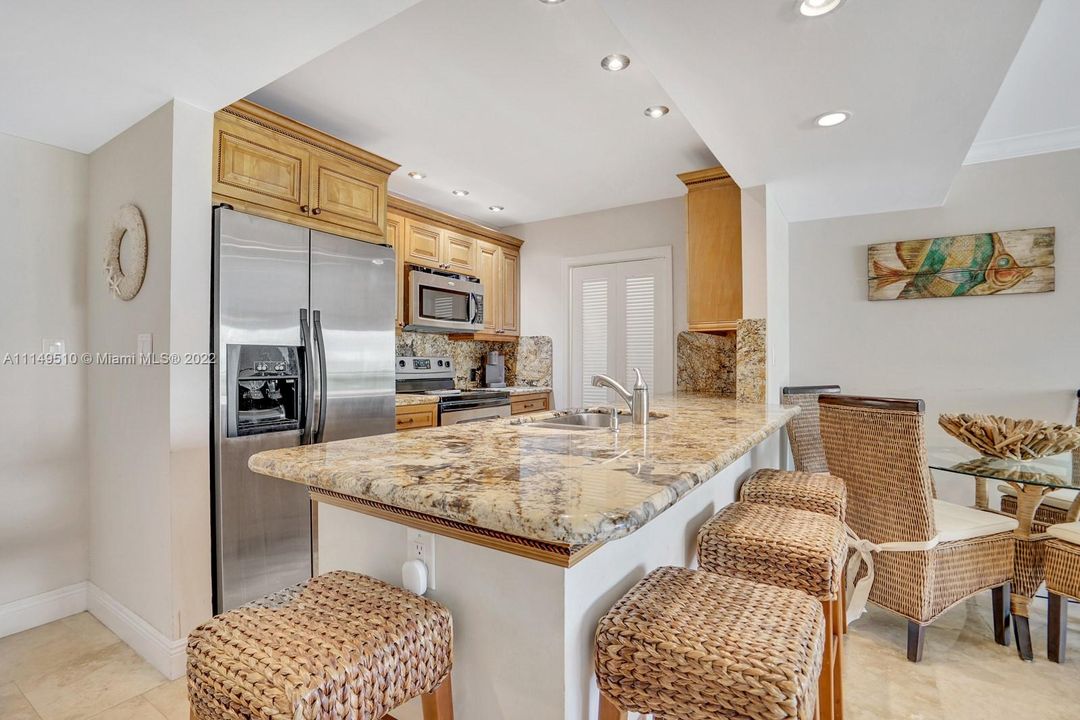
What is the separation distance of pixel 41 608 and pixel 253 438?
1365 millimetres

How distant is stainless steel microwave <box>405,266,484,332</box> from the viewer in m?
3.77

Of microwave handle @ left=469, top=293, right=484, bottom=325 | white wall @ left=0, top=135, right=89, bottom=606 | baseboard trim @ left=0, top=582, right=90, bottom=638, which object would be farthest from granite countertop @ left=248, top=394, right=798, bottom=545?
microwave handle @ left=469, top=293, right=484, bottom=325

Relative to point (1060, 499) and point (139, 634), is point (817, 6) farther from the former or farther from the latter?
point (139, 634)

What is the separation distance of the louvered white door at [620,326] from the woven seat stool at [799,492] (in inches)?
81.2

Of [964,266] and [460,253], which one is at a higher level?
[460,253]

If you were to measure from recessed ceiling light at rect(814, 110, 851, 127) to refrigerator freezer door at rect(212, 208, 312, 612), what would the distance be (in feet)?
7.54

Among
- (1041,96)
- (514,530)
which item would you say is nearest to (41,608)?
(514,530)

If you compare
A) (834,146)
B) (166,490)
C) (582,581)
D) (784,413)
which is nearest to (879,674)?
(784,413)

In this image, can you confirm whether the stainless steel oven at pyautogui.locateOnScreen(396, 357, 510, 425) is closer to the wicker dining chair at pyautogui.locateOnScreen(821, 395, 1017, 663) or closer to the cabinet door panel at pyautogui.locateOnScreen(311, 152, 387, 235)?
the cabinet door panel at pyautogui.locateOnScreen(311, 152, 387, 235)

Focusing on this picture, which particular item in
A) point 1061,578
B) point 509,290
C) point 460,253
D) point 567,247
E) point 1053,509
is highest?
point 567,247

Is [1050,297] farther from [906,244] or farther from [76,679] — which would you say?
[76,679]

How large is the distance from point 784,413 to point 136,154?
299cm

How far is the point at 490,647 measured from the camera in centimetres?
105

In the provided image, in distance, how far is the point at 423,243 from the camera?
391 centimetres
